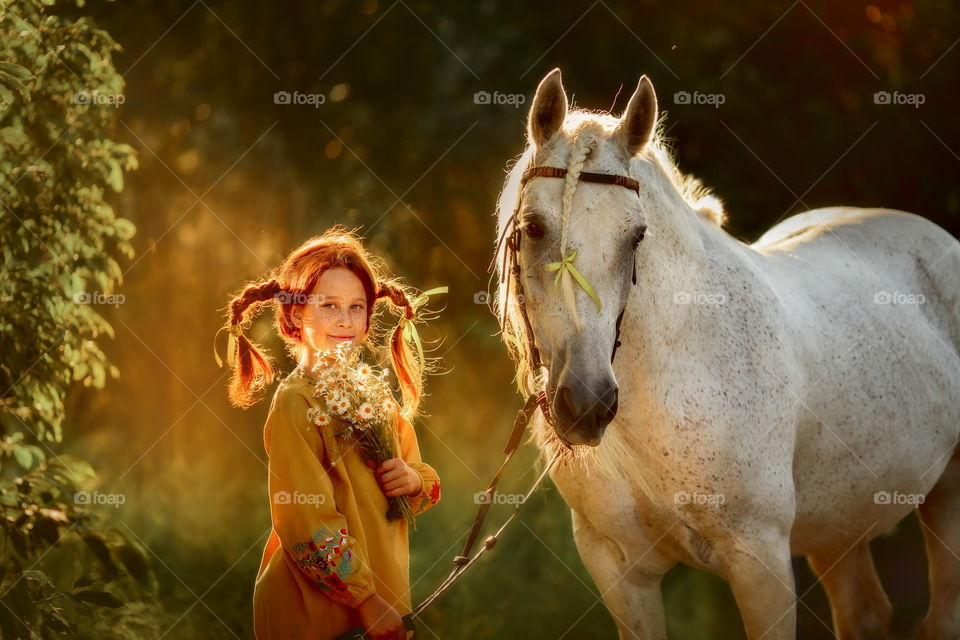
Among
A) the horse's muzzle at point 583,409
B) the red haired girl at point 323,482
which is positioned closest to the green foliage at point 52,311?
the red haired girl at point 323,482

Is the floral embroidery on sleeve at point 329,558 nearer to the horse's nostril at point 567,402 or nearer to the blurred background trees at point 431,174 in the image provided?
the horse's nostril at point 567,402

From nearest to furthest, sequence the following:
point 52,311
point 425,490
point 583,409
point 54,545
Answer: point 583,409 < point 425,490 < point 54,545 < point 52,311

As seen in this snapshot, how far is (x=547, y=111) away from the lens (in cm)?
255

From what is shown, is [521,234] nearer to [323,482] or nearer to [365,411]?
[365,411]

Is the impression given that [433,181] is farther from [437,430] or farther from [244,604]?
[244,604]

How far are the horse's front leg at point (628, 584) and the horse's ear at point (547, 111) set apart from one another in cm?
124

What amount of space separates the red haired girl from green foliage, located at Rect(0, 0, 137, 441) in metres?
1.32

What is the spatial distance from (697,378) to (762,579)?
575 mm

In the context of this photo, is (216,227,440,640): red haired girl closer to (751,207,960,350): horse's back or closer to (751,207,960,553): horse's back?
(751,207,960,553): horse's back

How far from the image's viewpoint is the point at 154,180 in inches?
218

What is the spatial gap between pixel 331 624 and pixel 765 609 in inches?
48.6

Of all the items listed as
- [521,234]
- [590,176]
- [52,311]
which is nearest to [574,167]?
[590,176]

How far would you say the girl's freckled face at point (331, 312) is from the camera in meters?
2.41

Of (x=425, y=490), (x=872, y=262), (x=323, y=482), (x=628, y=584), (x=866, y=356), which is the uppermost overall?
(x=872, y=262)
